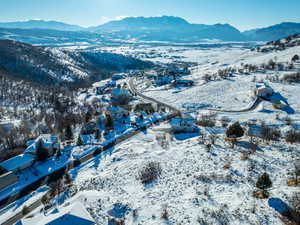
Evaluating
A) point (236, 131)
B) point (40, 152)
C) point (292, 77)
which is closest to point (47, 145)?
point (40, 152)

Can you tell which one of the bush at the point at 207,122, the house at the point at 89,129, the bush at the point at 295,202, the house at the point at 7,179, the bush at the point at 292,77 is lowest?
the house at the point at 7,179

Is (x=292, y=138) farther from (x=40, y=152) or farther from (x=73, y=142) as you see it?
(x=40, y=152)

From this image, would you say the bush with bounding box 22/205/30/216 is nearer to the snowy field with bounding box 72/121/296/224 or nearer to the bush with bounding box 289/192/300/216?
the snowy field with bounding box 72/121/296/224

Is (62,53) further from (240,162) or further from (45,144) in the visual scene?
(240,162)

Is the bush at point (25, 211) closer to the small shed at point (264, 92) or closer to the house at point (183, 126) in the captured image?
the house at point (183, 126)

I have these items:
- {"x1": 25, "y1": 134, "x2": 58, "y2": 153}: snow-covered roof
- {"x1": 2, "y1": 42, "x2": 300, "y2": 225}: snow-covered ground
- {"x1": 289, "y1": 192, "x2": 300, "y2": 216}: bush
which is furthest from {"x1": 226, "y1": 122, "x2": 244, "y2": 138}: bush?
{"x1": 25, "y1": 134, "x2": 58, "y2": 153}: snow-covered roof

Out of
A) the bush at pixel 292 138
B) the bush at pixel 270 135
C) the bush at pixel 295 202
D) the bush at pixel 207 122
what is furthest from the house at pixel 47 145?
the bush at pixel 292 138
